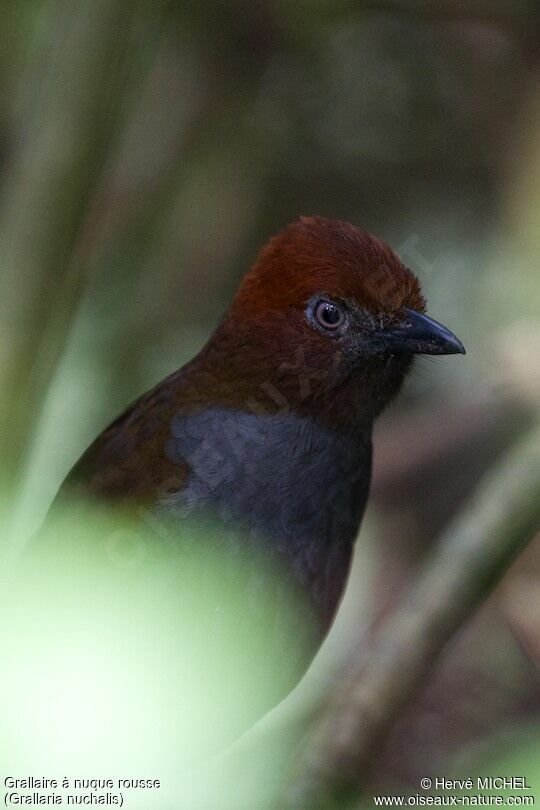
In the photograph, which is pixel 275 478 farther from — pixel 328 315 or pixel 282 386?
pixel 328 315

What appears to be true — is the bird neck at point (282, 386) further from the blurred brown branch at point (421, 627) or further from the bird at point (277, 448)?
the blurred brown branch at point (421, 627)

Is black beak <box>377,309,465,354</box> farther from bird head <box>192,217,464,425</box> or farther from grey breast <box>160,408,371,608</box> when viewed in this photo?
grey breast <box>160,408,371,608</box>

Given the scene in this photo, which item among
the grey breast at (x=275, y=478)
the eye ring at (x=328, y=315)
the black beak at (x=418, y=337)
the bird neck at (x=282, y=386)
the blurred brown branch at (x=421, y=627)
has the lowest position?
the blurred brown branch at (x=421, y=627)

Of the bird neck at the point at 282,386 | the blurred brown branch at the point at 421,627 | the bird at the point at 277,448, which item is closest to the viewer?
the blurred brown branch at the point at 421,627

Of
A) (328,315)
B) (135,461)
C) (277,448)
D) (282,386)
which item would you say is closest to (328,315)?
(328,315)

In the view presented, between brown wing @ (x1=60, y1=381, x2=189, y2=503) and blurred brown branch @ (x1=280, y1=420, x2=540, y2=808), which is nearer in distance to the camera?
blurred brown branch @ (x1=280, y1=420, x2=540, y2=808)

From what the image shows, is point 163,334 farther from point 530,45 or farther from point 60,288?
point 60,288

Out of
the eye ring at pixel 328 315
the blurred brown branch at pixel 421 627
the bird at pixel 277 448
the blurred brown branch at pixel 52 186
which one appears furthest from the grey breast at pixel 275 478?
the blurred brown branch at pixel 52 186

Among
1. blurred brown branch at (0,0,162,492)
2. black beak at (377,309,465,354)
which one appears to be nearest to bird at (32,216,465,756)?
black beak at (377,309,465,354)

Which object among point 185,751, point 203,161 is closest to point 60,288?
point 185,751
